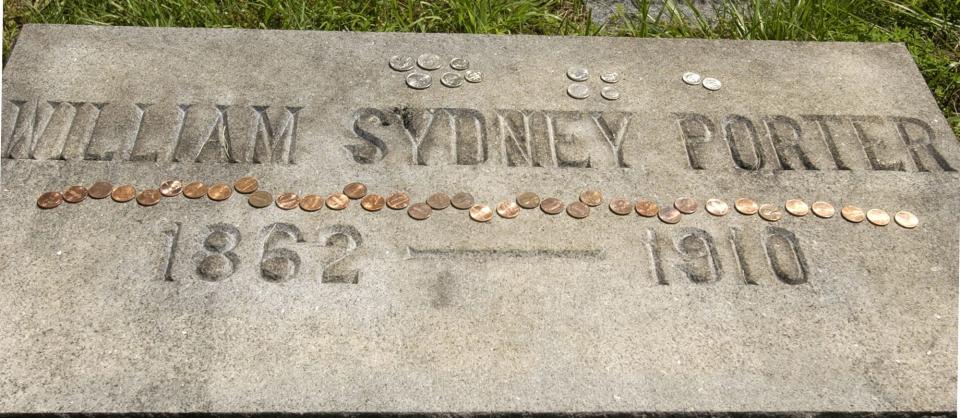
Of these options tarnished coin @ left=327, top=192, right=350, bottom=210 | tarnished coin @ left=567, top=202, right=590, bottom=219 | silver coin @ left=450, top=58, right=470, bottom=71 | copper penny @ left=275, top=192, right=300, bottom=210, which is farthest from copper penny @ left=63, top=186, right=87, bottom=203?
tarnished coin @ left=567, top=202, right=590, bottom=219

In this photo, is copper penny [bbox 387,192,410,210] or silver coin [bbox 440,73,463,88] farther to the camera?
silver coin [bbox 440,73,463,88]

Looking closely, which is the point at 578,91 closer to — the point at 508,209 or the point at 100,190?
the point at 508,209

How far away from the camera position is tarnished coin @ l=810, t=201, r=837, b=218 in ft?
7.59

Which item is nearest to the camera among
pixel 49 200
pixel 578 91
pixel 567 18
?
pixel 49 200

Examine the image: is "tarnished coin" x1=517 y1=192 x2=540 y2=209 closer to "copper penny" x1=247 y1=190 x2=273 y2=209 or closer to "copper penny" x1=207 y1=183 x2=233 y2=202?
"copper penny" x1=247 y1=190 x2=273 y2=209

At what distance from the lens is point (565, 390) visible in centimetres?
190

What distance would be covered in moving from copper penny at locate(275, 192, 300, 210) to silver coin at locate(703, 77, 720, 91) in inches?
50.9

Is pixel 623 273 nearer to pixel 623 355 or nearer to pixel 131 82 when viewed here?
pixel 623 355

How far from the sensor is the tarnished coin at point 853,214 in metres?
2.30

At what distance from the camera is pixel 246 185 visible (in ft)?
7.57

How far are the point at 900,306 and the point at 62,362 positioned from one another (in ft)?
6.34

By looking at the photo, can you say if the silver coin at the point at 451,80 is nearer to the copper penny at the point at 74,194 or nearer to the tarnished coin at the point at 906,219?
the copper penny at the point at 74,194

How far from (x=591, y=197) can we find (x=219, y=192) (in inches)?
38.6

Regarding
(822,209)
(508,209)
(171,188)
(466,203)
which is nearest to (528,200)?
(508,209)
